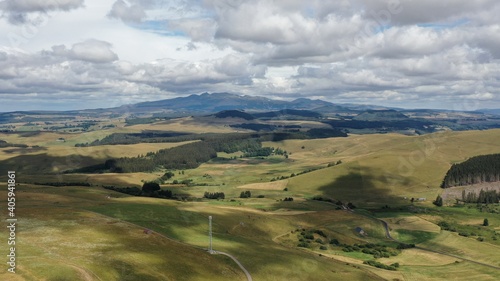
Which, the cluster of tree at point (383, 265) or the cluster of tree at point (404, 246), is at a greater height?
the cluster of tree at point (383, 265)

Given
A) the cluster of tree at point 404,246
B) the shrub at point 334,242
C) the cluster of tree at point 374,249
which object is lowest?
the cluster of tree at point 404,246

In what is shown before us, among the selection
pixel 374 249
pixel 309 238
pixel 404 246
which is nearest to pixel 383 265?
pixel 374 249

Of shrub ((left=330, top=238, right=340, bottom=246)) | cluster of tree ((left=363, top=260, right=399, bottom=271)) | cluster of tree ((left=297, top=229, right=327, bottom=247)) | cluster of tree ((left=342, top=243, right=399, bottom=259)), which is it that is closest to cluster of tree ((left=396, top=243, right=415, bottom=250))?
cluster of tree ((left=342, top=243, right=399, bottom=259))

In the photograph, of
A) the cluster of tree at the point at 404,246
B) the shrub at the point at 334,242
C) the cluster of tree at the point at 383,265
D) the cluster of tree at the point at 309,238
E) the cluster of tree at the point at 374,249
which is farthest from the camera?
the cluster of tree at the point at 404,246

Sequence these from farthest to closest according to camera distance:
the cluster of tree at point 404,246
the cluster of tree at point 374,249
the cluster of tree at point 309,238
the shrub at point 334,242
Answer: the cluster of tree at point 404,246, the shrub at point 334,242, the cluster of tree at point 309,238, the cluster of tree at point 374,249

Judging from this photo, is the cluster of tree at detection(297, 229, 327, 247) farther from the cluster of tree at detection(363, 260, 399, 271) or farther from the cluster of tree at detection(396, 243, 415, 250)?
the cluster of tree at detection(396, 243, 415, 250)

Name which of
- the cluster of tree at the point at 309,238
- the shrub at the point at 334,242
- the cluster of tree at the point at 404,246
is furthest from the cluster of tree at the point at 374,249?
the cluster of tree at the point at 309,238

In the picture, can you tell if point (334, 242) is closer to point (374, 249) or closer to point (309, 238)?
point (309, 238)

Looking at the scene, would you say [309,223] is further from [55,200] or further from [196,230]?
[55,200]

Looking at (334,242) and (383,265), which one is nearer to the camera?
(383,265)

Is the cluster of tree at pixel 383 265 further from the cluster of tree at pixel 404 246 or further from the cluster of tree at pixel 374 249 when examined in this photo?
the cluster of tree at pixel 404 246

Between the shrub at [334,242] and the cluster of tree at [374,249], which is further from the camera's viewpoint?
the shrub at [334,242]
